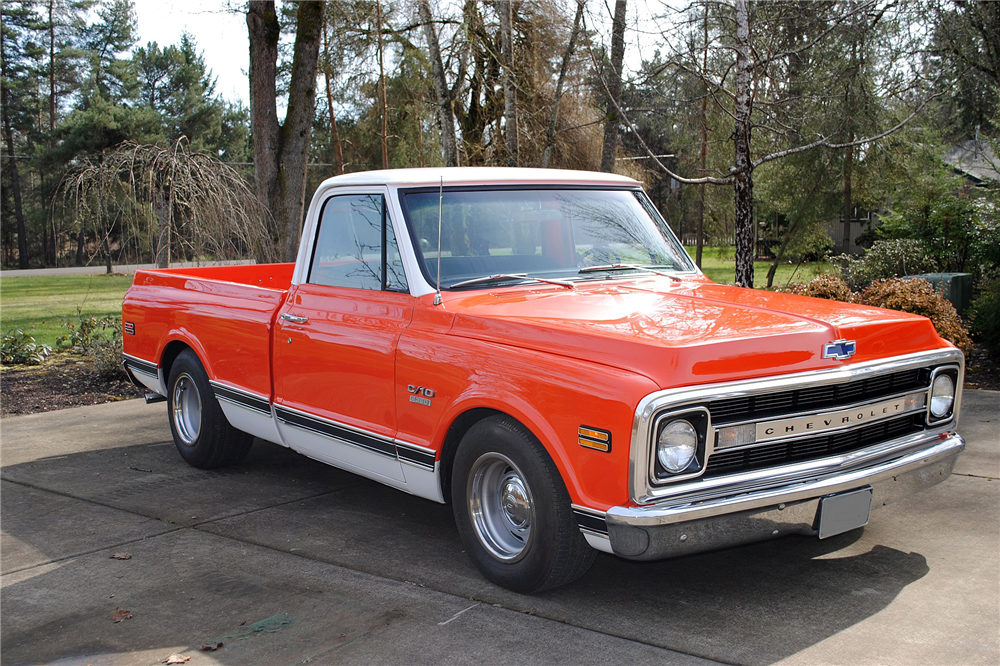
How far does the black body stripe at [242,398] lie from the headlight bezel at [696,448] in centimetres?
294

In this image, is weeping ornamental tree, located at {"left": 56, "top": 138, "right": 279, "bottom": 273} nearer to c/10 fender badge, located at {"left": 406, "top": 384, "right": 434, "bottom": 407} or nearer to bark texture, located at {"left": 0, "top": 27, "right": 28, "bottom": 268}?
c/10 fender badge, located at {"left": 406, "top": 384, "right": 434, "bottom": 407}

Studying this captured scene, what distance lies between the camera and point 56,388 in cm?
960

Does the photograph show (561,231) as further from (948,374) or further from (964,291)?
(964,291)

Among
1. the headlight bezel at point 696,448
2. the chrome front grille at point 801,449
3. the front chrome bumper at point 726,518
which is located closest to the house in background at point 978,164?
the chrome front grille at point 801,449

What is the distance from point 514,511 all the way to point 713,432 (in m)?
1.08

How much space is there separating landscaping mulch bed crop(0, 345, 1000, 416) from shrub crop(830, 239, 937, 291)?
367 cm

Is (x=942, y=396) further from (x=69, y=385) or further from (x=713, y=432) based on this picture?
(x=69, y=385)

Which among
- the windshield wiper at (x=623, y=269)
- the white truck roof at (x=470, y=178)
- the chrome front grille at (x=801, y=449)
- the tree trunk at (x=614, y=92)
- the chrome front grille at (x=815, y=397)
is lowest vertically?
the chrome front grille at (x=801, y=449)

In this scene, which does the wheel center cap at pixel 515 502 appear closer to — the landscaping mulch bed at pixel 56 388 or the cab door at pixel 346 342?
the cab door at pixel 346 342

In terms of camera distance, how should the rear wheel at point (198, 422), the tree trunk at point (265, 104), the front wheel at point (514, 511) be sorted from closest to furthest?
the front wheel at point (514, 511) → the rear wheel at point (198, 422) → the tree trunk at point (265, 104)

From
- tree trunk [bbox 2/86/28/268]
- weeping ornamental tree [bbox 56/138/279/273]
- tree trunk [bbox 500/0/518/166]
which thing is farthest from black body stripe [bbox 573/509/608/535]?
tree trunk [bbox 2/86/28/268]

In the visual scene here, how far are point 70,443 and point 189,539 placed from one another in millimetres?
2989

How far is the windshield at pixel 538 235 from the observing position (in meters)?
4.68

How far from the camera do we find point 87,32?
40.0 m
